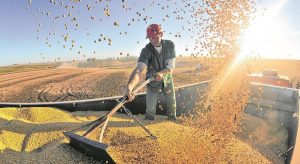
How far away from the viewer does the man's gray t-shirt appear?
5672 mm

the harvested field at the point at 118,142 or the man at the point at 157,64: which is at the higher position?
the man at the point at 157,64

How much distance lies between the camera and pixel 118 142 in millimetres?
4547

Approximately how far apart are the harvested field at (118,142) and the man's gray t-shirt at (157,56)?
910mm

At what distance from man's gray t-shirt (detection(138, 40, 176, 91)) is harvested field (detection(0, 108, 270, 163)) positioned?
91 centimetres

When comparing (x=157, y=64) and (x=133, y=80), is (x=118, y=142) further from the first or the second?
(x=157, y=64)

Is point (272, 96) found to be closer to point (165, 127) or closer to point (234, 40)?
point (234, 40)

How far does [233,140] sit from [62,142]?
273 cm

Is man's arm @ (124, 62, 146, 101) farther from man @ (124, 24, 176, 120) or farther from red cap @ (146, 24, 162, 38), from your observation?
red cap @ (146, 24, 162, 38)

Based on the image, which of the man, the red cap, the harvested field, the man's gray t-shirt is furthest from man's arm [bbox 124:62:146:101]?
the harvested field

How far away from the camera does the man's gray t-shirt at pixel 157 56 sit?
5672 millimetres

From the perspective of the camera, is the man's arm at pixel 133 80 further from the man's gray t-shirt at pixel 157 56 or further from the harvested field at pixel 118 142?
the harvested field at pixel 118 142

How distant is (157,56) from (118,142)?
1856 mm

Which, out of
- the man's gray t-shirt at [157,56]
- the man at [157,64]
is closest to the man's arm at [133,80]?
the man at [157,64]

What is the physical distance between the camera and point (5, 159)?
3789 mm
